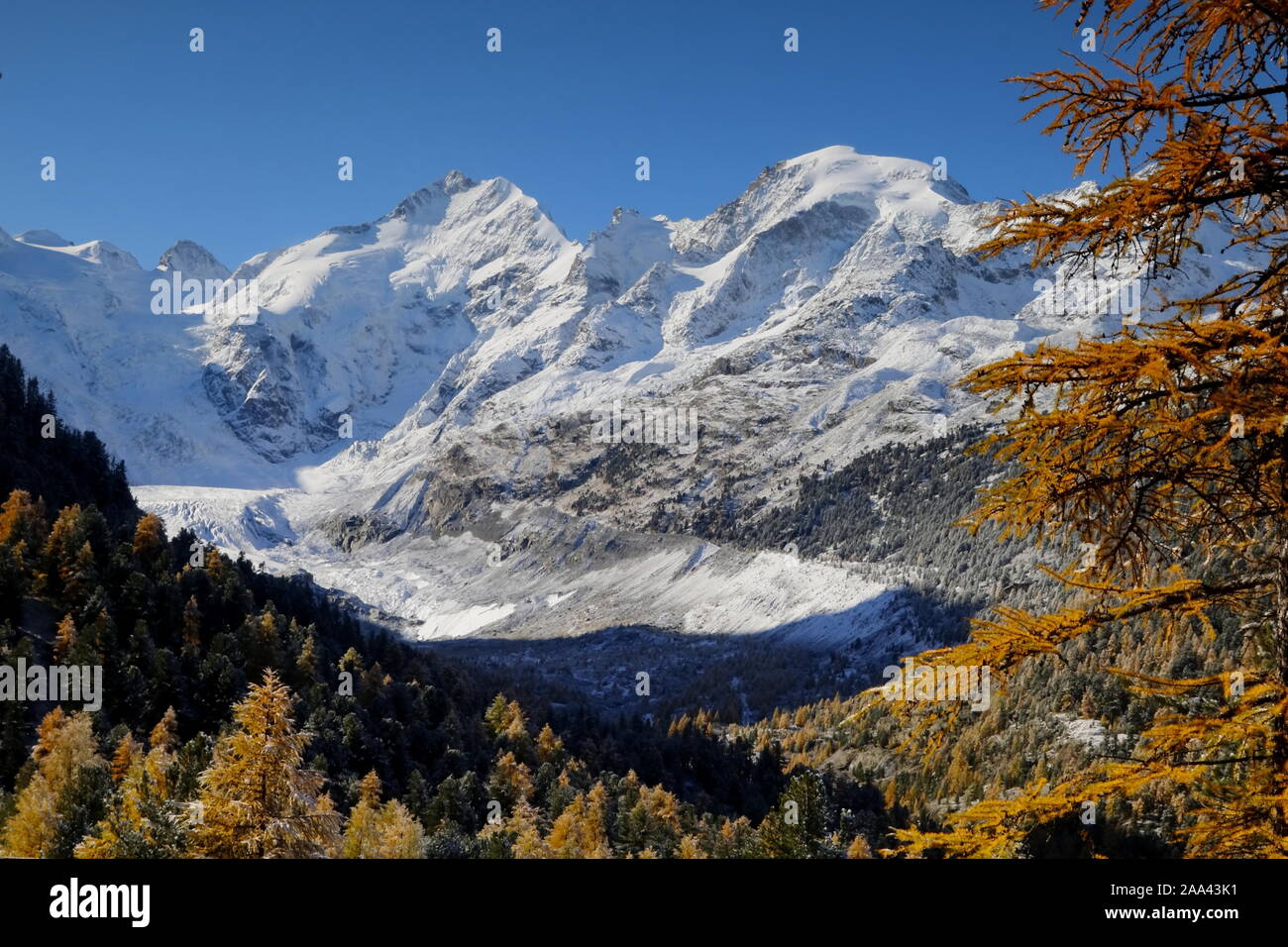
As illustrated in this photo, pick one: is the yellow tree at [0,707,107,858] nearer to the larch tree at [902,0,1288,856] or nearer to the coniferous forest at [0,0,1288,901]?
the coniferous forest at [0,0,1288,901]

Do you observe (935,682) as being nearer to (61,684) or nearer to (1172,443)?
(1172,443)

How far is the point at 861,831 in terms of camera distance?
10788cm

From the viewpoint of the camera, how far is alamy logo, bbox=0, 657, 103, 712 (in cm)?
5706

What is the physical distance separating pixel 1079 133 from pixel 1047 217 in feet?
3.39

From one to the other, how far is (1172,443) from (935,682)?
327cm

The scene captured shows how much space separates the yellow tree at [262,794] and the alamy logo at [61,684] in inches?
1806

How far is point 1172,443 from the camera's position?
26.0 ft
